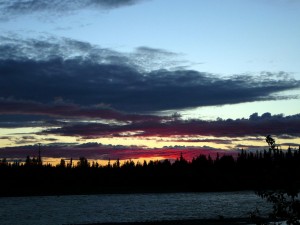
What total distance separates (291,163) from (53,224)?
78.1m

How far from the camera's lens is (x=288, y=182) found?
42.0ft

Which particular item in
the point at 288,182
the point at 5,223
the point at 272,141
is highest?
the point at 272,141

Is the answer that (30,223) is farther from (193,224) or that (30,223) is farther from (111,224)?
(193,224)

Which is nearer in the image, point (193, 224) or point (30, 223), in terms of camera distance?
point (193, 224)

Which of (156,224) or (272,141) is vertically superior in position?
(272,141)

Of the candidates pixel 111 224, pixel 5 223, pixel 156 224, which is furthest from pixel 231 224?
pixel 5 223

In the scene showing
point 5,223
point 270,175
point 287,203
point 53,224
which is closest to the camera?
point 287,203

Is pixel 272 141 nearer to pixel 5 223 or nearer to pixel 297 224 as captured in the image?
pixel 297 224

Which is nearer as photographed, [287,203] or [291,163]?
[287,203]

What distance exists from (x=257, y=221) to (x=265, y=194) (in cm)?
86

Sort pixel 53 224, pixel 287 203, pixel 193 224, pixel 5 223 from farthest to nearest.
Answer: pixel 5 223 < pixel 53 224 < pixel 193 224 < pixel 287 203

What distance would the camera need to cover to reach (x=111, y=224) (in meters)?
78.1

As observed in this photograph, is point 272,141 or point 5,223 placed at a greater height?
point 272,141

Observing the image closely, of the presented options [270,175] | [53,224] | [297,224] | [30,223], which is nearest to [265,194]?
[270,175]
